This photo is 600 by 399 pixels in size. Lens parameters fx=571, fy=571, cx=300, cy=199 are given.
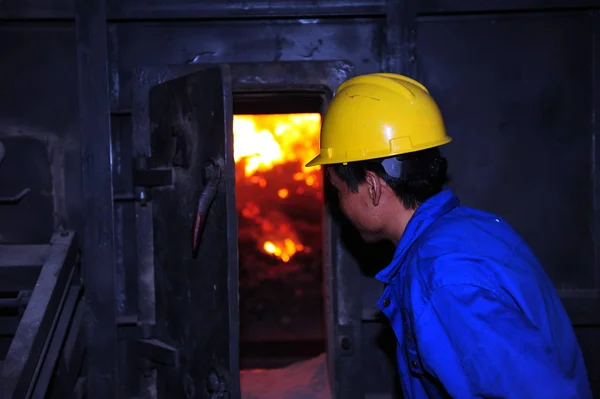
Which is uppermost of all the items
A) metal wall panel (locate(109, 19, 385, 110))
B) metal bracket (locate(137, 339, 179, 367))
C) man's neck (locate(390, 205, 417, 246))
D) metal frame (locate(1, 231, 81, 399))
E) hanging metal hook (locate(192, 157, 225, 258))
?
metal wall panel (locate(109, 19, 385, 110))

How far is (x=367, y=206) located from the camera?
6.68 feet

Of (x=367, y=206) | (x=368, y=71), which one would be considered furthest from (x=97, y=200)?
(x=367, y=206)

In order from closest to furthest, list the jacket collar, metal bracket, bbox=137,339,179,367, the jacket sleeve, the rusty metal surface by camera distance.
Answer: the jacket sleeve
the jacket collar
the rusty metal surface
metal bracket, bbox=137,339,179,367

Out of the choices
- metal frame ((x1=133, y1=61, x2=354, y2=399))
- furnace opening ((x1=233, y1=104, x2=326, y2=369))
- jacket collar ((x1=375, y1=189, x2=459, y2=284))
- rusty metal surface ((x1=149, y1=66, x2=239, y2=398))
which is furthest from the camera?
furnace opening ((x1=233, y1=104, x2=326, y2=369))

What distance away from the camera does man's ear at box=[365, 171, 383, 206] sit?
2.01 metres

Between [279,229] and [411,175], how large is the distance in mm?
5856

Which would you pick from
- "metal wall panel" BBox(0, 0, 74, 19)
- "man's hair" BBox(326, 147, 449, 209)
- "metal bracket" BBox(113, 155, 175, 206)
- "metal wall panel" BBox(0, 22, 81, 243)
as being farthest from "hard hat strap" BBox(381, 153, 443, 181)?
"metal wall panel" BBox(0, 0, 74, 19)

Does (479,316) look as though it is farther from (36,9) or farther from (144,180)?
(36,9)

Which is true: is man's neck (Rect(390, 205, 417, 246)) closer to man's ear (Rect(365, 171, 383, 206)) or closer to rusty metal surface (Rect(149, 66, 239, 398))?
man's ear (Rect(365, 171, 383, 206))

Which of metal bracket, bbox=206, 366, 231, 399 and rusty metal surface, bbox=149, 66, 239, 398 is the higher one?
rusty metal surface, bbox=149, 66, 239, 398

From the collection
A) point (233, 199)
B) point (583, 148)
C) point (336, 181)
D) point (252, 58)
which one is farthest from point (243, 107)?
point (583, 148)

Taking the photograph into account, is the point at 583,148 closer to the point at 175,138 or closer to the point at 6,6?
the point at 175,138

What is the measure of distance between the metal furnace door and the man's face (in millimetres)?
611

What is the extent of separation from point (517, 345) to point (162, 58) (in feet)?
8.23
